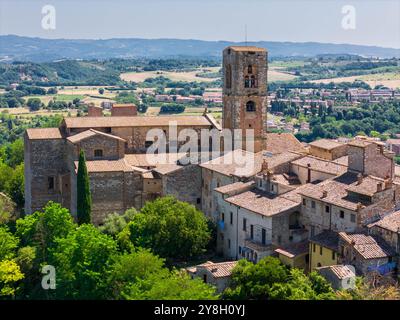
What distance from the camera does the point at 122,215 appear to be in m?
43.3

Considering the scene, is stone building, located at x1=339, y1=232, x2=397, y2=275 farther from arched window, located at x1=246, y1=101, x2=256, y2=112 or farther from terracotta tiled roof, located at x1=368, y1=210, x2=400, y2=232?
arched window, located at x1=246, y1=101, x2=256, y2=112

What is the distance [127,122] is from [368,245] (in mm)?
21141

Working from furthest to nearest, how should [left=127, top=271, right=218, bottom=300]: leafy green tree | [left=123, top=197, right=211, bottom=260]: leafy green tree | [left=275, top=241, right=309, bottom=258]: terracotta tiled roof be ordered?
1. [left=123, top=197, right=211, bottom=260]: leafy green tree
2. [left=275, top=241, right=309, bottom=258]: terracotta tiled roof
3. [left=127, top=271, right=218, bottom=300]: leafy green tree

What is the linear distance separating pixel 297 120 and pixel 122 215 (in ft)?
299

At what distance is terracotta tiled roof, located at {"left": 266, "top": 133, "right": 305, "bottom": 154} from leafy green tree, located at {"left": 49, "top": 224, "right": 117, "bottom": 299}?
15.0m

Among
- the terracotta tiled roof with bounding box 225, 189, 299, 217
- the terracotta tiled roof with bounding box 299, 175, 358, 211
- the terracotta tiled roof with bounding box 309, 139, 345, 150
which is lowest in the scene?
the terracotta tiled roof with bounding box 225, 189, 299, 217

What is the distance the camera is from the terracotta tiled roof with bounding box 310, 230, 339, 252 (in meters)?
32.9

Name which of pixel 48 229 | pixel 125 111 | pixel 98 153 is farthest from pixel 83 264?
pixel 125 111

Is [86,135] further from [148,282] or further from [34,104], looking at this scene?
[34,104]

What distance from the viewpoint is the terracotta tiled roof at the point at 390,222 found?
31.9 meters

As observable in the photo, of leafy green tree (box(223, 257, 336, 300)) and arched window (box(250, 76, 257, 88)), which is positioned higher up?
arched window (box(250, 76, 257, 88))

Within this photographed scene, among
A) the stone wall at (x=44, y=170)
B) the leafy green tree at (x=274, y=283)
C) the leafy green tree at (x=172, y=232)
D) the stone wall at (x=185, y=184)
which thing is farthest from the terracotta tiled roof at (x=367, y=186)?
the stone wall at (x=44, y=170)

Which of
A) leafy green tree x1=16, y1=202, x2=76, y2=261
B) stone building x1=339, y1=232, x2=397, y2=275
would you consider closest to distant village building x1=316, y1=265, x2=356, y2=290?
stone building x1=339, y1=232, x2=397, y2=275
